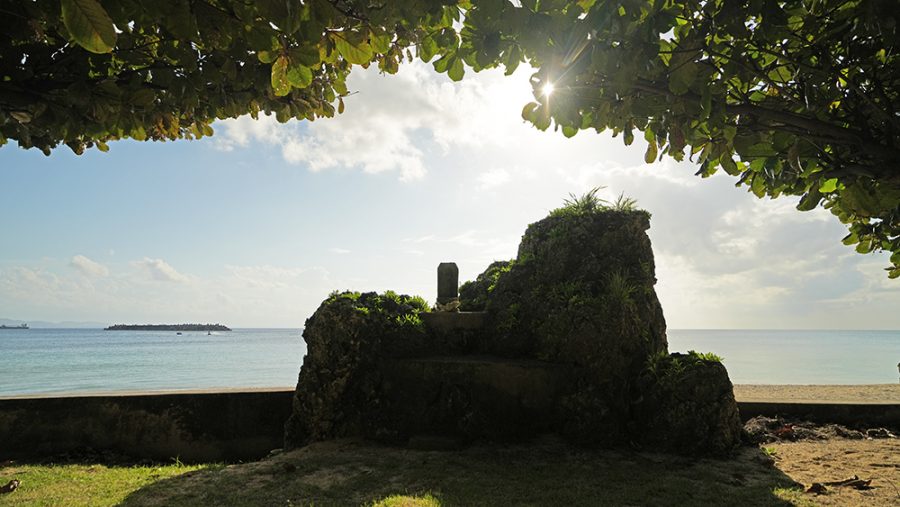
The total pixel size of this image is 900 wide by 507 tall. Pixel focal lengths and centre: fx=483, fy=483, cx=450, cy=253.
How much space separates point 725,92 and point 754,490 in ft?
13.5

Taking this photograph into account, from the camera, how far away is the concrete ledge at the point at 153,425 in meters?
6.80

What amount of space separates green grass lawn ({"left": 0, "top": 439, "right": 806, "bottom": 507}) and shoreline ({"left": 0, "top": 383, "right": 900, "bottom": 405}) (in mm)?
1350

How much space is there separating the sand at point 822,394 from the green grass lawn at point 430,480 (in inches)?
105

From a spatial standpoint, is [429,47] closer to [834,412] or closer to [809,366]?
[834,412]

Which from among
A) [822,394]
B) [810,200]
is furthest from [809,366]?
[810,200]

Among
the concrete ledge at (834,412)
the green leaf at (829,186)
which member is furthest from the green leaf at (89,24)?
the concrete ledge at (834,412)

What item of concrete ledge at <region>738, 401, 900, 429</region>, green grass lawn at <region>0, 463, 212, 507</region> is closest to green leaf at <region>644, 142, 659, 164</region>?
green grass lawn at <region>0, 463, 212, 507</region>

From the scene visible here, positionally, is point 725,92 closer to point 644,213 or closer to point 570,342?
point 570,342

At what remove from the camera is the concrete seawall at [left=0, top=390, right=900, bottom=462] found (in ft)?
22.4

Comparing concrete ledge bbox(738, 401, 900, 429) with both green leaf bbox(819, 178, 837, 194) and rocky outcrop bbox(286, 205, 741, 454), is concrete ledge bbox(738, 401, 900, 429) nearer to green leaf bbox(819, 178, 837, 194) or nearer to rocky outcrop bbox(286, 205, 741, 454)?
rocky outcrop bbox(286, 205, 741, 454)

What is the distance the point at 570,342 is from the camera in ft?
21.5

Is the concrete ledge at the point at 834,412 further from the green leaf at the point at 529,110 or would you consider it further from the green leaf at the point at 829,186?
the green leaf at the point at 529,110

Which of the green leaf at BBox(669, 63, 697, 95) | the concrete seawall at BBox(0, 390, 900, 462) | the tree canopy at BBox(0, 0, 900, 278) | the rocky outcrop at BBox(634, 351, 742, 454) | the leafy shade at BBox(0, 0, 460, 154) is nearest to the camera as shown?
the leafy shade at BBox(0, 0, 460, 154)

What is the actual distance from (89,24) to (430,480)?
4.61m
